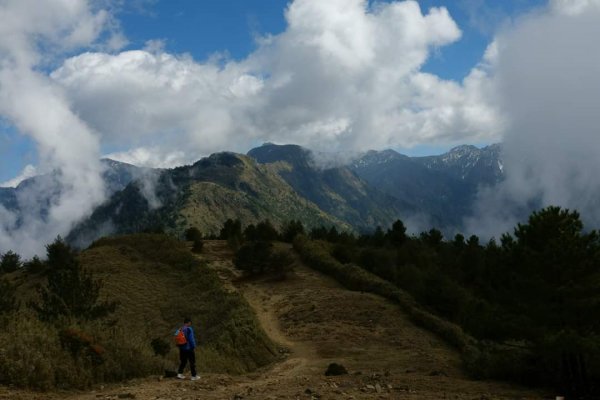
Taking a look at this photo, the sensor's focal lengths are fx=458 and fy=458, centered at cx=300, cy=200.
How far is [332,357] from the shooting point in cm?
2311

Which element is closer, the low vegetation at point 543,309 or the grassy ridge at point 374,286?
the low vegetation at point 543,309

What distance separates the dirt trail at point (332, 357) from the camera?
1262 centimetres

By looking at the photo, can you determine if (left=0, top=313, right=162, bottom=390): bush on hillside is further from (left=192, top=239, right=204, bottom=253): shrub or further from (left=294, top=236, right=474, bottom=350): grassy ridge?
(left=192, top=239, right=204, bottom=253): shrub

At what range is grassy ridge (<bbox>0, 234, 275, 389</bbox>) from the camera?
12.1m

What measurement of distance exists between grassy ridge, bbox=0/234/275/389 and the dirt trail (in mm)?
1112

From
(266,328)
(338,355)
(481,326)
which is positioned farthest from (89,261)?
(481,326)

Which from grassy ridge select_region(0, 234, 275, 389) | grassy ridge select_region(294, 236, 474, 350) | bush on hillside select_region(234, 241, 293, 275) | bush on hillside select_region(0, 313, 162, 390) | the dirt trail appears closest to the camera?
bush on hillside select_region(0, 313, 162, 390)

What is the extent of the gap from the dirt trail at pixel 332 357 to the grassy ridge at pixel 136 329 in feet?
3.65

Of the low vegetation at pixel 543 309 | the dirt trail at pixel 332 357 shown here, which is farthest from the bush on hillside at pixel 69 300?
the low vegetation at pixel 543 309

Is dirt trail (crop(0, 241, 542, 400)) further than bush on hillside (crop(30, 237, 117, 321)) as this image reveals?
No

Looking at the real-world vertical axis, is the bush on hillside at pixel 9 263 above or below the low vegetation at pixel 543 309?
above

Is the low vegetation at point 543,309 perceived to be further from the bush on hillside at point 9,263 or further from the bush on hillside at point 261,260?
the bush on hillside at point 9,263

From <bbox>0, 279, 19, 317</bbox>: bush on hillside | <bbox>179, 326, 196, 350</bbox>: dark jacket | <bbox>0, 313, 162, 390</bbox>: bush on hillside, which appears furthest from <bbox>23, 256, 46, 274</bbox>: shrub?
<bbox>179, 326, 196, 350</bbox>: dark jacket

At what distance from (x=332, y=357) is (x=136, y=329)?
11812mm
